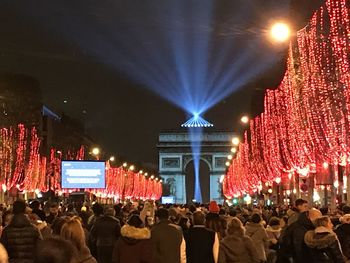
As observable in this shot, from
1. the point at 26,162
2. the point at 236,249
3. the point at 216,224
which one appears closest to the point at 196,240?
the point at 236,249

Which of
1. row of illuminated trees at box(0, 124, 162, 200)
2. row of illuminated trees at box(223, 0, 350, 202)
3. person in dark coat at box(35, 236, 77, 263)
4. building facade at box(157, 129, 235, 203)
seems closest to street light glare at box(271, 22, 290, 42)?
row of illuminated trees at box(223, 0, 350, 202)

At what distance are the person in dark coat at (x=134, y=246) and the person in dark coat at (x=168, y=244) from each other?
0.44m

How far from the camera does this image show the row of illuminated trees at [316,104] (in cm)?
3042

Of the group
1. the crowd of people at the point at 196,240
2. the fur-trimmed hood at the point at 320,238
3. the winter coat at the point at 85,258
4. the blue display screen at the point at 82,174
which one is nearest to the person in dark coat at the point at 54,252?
the winter coat at the point at 85,258

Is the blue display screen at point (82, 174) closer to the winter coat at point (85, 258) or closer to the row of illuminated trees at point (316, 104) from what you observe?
the row of illuminated trees at point (316, 104)

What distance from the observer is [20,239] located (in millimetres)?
11469

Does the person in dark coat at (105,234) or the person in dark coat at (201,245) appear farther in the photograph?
the person in dark coat at (105,234)

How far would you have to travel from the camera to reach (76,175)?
1757 inches

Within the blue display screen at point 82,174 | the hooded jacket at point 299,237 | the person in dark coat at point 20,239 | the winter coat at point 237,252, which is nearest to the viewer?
the person in dark coat at point 20,239

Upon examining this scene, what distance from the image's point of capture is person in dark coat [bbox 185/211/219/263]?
12502mm

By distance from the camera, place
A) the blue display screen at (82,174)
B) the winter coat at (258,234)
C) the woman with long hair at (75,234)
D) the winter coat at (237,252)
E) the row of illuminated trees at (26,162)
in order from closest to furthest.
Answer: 1. the woman with long hair at (75,234)
2. the winter coat at (237,252)
3. the winter coat at (258,234)
4. the blue display screen at (82,174)
5. the row of illuminated trees at (26,162)

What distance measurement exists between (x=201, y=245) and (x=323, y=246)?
2.00 m

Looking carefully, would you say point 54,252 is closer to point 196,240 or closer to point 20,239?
point 20,239

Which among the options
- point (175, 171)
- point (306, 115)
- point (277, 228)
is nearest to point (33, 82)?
point (306, 115)
